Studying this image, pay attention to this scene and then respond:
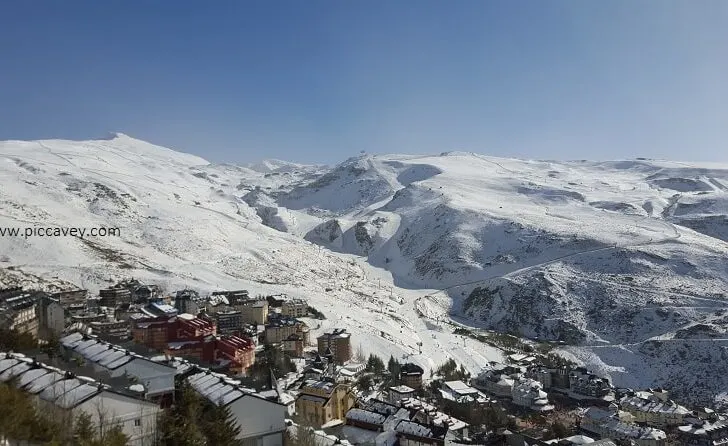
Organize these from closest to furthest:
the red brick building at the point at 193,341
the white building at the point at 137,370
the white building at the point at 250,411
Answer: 1. the white building at the point at 250,411
2. the white building at the point at 137,370
3. the red brick building at the point at 193,341

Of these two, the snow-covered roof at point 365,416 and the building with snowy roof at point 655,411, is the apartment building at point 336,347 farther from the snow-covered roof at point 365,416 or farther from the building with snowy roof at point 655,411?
the building with snowy roof at point 655,411

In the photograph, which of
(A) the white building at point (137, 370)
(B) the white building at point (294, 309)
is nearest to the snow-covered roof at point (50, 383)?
(A) the white building at point (137, 370)

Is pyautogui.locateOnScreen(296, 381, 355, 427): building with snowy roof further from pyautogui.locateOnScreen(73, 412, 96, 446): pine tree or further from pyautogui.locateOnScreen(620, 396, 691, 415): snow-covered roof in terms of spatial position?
pyautogui.locateOnScreen(620, 396, 691, 415): snow-covered roof

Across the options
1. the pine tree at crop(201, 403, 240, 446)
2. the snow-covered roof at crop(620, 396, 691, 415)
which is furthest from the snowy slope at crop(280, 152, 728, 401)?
the pine tree at crop(201, 403, 240, 446)

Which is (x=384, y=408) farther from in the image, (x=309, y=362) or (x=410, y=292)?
(x=410, y=292)

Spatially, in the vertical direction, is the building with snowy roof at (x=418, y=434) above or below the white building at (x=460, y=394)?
above

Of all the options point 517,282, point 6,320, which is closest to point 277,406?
point 6,320
